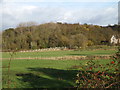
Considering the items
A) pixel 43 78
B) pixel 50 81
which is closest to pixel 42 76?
pixel 43 78

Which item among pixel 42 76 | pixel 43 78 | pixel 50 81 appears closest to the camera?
pixel 50 81

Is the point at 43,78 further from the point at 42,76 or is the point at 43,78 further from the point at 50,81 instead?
the point at 50,81

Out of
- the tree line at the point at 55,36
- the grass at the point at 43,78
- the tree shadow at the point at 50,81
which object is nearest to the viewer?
the tree shadow at the point at 50,81

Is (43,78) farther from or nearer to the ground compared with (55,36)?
nearer to the ground

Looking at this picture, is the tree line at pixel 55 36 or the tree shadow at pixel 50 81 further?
the tree line at pixel 55 36

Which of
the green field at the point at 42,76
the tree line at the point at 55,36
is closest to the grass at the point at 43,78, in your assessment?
the green field at the point at 42,76

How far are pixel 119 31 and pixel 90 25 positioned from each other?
53.2 meters

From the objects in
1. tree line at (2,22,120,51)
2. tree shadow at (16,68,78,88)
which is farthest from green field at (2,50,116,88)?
tree line at (2,22,120,51)

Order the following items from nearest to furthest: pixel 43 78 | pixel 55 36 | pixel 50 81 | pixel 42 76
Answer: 1. pixel 50 81
2. pixel 43 78
3. pixel 42 76
4. pixel 55 36

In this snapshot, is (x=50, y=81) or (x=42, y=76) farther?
(x=42, y=76)

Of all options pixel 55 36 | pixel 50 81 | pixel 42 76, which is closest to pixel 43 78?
pixel 42 76

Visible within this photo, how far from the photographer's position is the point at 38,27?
→ 153ft

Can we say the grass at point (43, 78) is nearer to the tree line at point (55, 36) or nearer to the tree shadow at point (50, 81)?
the tree shadow at point (50, 81)

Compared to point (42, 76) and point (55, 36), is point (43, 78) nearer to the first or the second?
point (42, 76)
